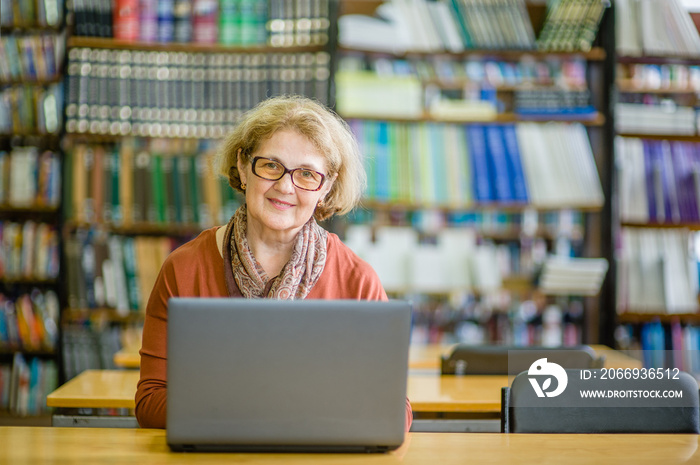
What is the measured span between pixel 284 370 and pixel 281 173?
670 mm

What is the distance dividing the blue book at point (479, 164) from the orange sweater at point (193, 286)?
1.77 metres

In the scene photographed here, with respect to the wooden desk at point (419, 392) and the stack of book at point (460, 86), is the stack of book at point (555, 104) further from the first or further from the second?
the wooden desk at point (419, 392)

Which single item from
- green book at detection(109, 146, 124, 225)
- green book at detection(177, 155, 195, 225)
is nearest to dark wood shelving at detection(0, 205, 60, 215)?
green book at detection(109, 146, 124, 225)

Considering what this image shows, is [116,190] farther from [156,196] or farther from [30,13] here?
[30,13]

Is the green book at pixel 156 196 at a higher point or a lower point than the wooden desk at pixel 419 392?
higher

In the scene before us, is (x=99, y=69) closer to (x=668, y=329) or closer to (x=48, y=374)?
(x=48, y=374)

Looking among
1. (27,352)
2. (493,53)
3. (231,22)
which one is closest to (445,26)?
(493,53)

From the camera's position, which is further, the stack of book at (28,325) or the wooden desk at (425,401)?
the stack of book at (28,325)

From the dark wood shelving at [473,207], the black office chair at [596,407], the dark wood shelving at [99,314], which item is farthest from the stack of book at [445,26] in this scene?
the black office chair at [596,407]

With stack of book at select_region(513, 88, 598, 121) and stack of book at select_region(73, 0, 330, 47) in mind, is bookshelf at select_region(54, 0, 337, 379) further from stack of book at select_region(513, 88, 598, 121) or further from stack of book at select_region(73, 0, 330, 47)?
stack of book at select_region(513, 88, 598, 121)

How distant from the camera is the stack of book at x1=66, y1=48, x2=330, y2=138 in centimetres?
344

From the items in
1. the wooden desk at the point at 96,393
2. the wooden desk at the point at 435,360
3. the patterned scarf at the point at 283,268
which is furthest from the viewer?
the wooden desk at the point at 435,360

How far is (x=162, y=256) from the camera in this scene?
347 cm

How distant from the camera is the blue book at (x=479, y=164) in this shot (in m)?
3.43
